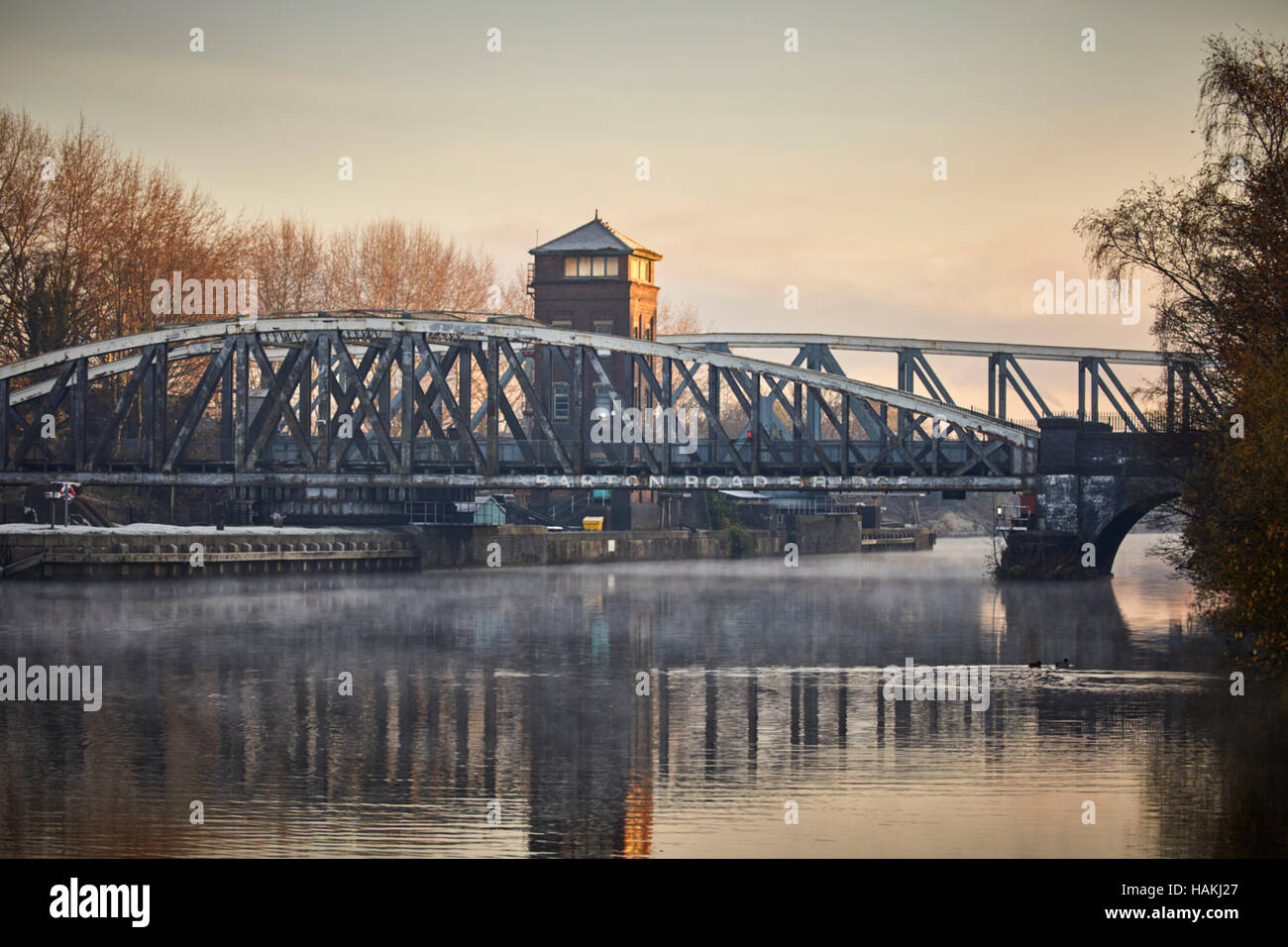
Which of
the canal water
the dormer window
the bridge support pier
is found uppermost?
the dormer window

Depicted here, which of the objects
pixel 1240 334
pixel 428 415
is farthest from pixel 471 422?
pixel 1240 334

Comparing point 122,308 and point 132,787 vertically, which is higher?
point 122,308

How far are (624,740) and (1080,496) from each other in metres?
45.7

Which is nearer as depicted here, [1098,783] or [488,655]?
[1098,783]

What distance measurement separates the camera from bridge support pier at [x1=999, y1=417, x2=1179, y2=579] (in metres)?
66.1

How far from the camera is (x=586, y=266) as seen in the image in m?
102

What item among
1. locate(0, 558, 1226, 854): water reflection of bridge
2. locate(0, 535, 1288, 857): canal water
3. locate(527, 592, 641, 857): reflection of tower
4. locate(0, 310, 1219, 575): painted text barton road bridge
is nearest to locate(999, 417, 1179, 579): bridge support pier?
locate(0, 310, 1219, 575): painted text barton road bridge

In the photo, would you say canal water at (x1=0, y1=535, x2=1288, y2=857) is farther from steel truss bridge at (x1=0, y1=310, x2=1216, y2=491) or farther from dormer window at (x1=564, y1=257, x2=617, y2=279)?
dormer window at (x1=564, y1=257, x2=617, y2=279)

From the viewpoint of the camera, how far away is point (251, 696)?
30.5m

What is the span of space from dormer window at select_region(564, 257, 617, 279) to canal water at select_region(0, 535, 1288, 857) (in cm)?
5499

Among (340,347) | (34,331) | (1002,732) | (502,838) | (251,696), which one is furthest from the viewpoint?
(34,331)

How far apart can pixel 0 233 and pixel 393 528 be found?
23.0 m

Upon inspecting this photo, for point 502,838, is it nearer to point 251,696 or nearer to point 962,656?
point 251,696
